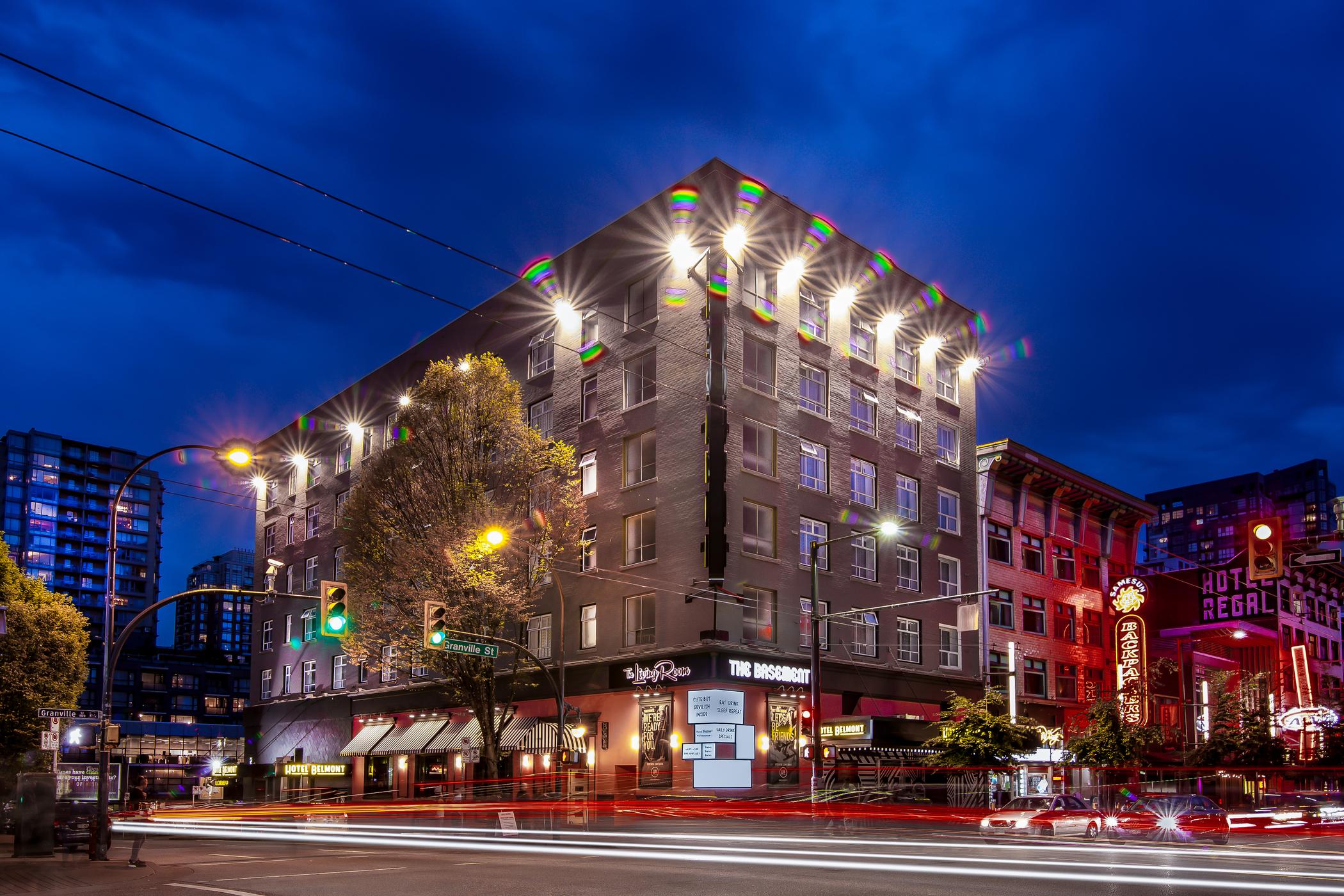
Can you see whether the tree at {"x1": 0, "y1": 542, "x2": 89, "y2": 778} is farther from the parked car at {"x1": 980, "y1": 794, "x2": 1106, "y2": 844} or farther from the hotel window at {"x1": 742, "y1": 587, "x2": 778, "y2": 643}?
the parked car at {"x1": 980, "y1": 794, "x2": 1106, "y2": 844}

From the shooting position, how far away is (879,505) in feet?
167

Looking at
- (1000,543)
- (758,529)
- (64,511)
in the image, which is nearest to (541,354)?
(758,529)

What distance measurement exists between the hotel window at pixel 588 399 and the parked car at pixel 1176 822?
1000 inches

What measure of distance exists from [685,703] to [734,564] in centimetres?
532

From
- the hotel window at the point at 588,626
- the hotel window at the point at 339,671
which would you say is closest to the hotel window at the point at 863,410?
the hotel window at the point at 588,626

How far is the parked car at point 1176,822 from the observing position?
108 feet

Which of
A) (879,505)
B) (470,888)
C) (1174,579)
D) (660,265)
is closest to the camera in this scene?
(470,888)

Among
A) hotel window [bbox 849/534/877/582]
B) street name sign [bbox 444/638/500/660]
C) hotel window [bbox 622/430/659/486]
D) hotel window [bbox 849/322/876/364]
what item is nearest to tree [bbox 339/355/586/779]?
hotel window [bbox 622/430/659/486]

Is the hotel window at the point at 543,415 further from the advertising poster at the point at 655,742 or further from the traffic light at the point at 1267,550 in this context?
the traffic light at the point at 1267,550

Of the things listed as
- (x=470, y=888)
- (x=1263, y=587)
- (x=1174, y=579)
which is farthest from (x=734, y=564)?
(x=1263, y=587)

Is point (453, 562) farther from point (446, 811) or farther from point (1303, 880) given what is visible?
point (1303, 880)

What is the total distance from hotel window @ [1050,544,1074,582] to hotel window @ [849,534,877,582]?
1504cm

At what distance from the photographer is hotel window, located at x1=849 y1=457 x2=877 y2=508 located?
5003 centimetres

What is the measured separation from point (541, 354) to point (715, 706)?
19.4 meters
